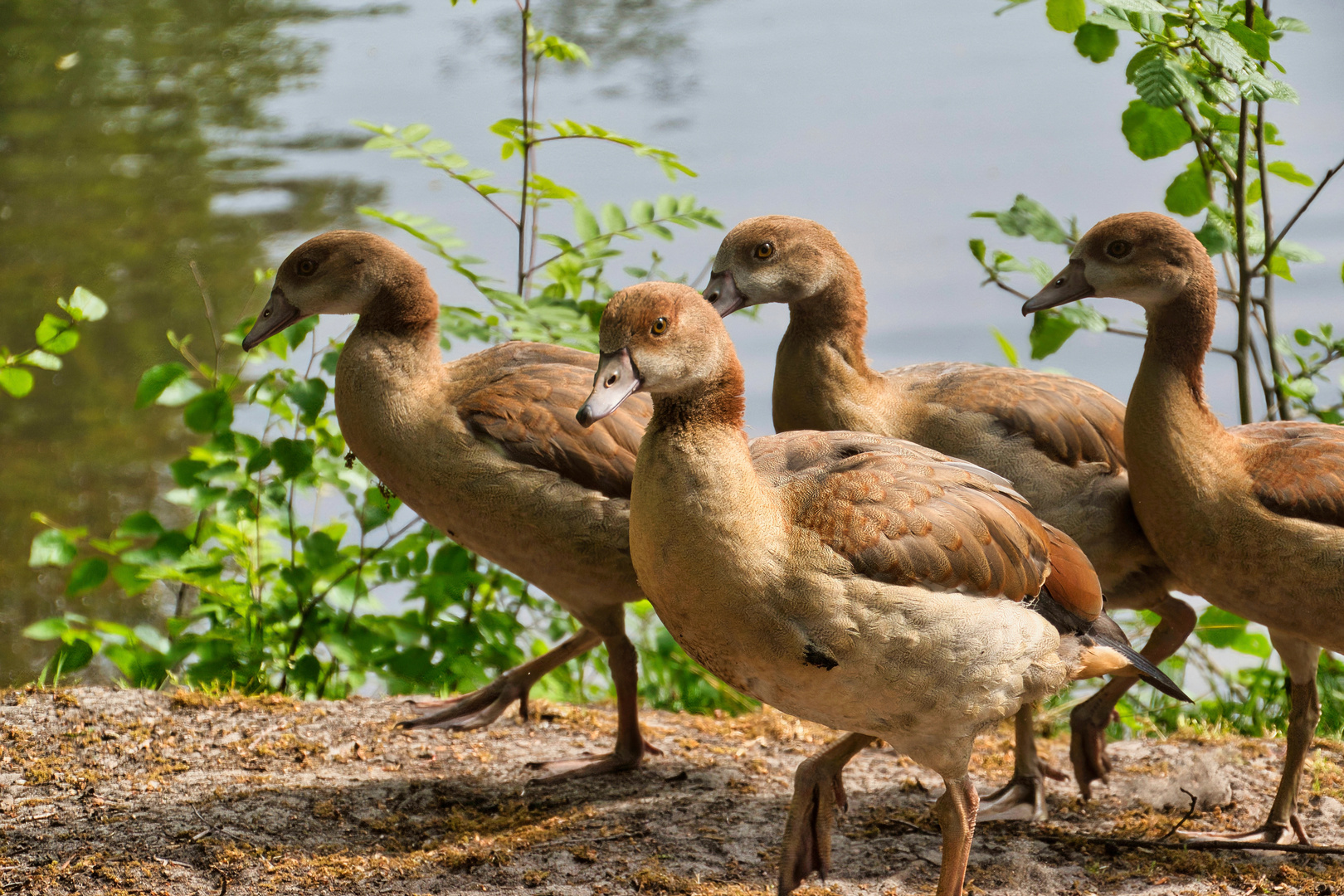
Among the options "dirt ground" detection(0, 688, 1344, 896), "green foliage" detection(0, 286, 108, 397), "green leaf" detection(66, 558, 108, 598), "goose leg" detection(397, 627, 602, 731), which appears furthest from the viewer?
"green leaf" detection(66, 558, 108, 598)

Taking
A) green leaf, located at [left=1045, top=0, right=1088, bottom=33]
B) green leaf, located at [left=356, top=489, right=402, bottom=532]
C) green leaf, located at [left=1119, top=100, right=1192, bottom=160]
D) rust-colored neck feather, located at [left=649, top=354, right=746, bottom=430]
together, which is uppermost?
green leaf, located at [left=1045, top=0, right=1088, bottom=33]

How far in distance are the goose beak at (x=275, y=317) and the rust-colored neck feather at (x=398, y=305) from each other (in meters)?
0.26

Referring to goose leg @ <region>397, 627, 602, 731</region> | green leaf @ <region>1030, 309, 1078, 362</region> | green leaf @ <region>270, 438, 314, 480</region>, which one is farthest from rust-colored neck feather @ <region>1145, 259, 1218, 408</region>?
green leaf @ <region>270, 438, 314, 480</region>

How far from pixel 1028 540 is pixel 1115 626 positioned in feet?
1.60

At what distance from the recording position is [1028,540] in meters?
3.16

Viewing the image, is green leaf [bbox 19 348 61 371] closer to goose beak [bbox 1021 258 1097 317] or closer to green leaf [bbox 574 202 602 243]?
green leaf [bbox 574 202 602 243]

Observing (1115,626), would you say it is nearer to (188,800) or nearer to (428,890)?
(428,890)

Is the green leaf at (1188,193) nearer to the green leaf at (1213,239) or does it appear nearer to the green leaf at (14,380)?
the green leaf at (1213,239)

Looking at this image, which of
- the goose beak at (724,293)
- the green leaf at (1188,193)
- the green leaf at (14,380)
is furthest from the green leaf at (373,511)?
the green leaf at (1188,193)

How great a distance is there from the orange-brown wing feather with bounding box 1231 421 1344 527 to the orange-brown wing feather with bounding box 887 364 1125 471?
42cm

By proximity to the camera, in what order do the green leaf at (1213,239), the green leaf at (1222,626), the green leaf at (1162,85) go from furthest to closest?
the green leaf at (1222,626) → the green leaf at (1213,239) → the green leaf at (1162,85)

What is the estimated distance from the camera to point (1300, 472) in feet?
11.8

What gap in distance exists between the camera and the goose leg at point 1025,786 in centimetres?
403

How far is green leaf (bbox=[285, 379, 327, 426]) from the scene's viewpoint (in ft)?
14.7
